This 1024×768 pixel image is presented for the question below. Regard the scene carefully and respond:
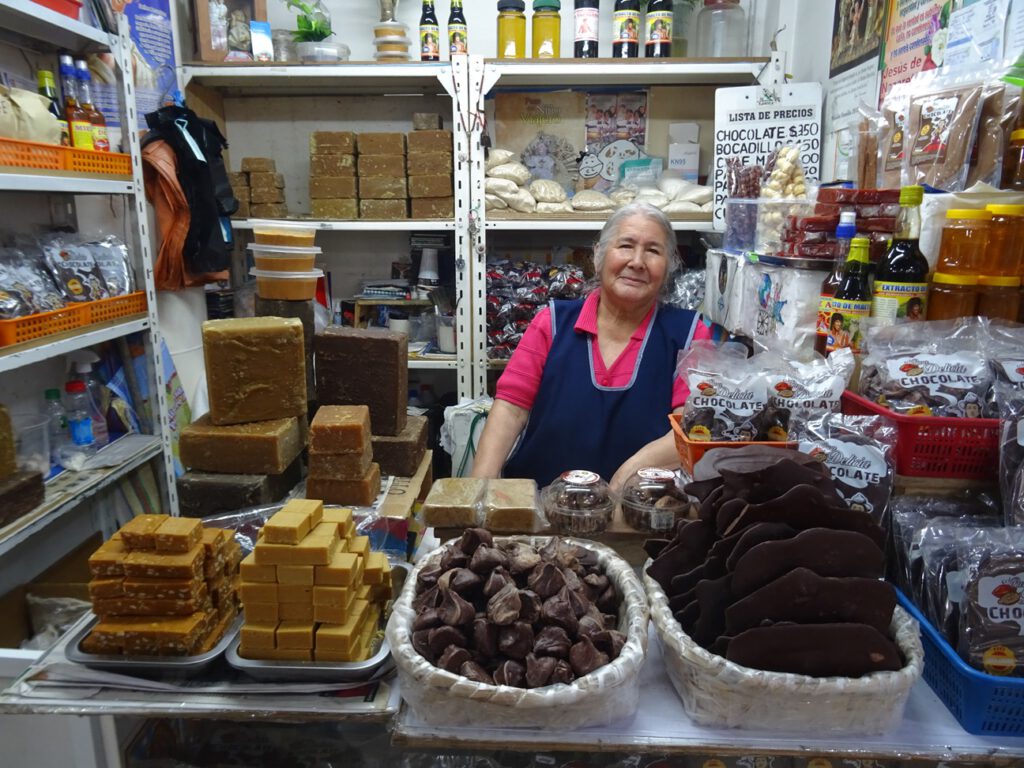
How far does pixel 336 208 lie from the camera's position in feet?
8.86

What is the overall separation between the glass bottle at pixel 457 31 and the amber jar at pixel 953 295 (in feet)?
6.77

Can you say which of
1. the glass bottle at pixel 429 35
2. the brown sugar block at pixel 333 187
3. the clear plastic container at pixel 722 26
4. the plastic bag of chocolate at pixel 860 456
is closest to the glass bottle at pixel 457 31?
the glass bottle at pixel 429 35

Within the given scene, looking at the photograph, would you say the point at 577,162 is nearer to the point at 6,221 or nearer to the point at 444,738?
the point at 6,221

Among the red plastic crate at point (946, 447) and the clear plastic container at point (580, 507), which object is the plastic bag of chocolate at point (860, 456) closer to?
the red plastic crate at point (946, 447)

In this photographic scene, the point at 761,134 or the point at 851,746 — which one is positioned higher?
the point at 761,134

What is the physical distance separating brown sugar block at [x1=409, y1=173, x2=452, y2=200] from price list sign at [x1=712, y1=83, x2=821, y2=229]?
103 cm

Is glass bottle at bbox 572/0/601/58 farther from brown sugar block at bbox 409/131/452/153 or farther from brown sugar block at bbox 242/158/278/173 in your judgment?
brown sugar block at bbox 242/158/278/173

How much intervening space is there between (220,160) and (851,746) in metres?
2.63

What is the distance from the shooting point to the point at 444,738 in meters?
0.80

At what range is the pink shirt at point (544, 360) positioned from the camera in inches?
81.7

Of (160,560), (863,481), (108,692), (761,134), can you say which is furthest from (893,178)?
(108,692)

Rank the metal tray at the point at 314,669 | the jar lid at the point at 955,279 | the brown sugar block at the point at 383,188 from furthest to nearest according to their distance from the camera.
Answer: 1. the brown sugar block at the point at 383,188
2. the jar lid at the point at 955,279
3. the metal tray at the point at 314,669

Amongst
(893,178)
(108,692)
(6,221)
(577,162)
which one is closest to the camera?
(108,692)

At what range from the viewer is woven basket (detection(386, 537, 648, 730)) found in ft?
2.50
